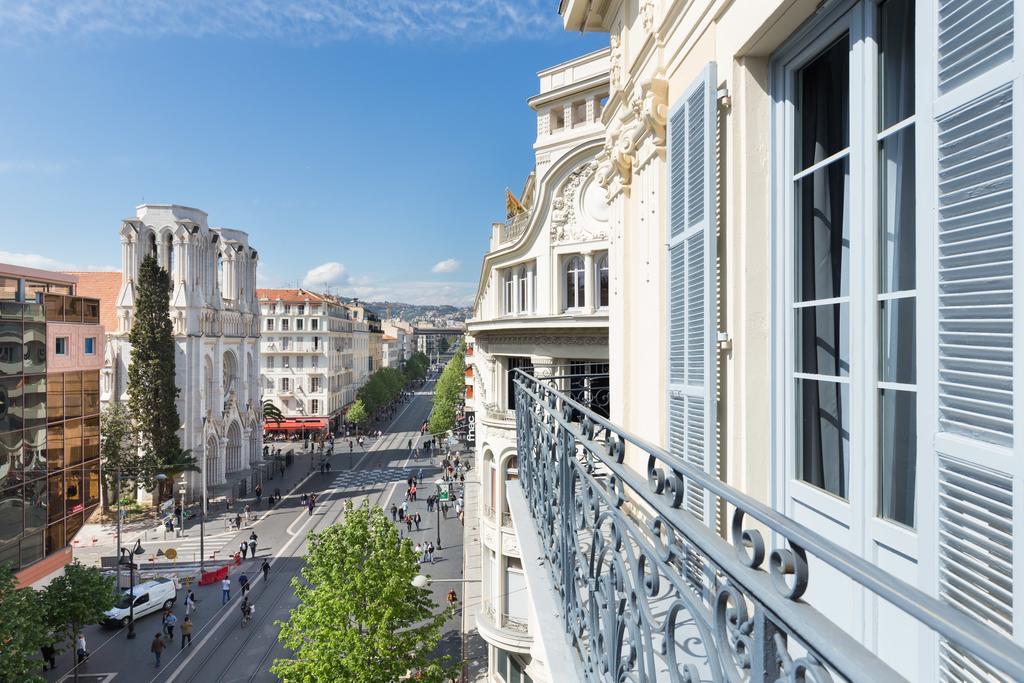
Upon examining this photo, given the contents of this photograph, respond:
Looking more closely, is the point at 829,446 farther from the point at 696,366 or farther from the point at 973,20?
the point at 973,20

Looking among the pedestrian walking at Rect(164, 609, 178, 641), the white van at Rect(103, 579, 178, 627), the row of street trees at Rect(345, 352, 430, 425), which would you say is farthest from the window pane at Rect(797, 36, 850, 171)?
the row of street trees at Rect(345, 352, 430, 425)

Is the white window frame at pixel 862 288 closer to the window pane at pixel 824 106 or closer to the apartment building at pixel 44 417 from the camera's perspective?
the window pane at pixel 824 106

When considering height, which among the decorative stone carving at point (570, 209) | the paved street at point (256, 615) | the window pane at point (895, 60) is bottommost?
the paved street at point (256, 615)

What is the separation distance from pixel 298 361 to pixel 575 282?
54.1 m

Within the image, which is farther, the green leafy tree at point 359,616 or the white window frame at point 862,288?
the green leafy tree at point 359,616

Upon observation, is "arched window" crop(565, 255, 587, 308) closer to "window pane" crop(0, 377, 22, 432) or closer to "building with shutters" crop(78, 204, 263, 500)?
"window pane" crop(0, 377, 22, 432)

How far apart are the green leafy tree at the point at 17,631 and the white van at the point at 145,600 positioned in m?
8.15

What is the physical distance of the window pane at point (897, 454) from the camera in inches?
A: 94.9

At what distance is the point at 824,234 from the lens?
3139 millimetres

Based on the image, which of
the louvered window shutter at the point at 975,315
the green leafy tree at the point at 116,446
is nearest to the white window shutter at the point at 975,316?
the louvered window shutter at the point at 975,315

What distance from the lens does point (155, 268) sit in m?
38.7

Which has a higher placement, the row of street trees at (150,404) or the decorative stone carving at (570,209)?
the decorative stone carving at (570,209)

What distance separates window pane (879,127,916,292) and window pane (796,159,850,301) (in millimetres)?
313

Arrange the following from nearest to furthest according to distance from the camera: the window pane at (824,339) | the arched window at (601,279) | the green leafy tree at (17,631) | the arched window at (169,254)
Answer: the window pane at (824,339), the green leafy tree at (17,631), the arched window at (601,279), the arched window at (169,254)
